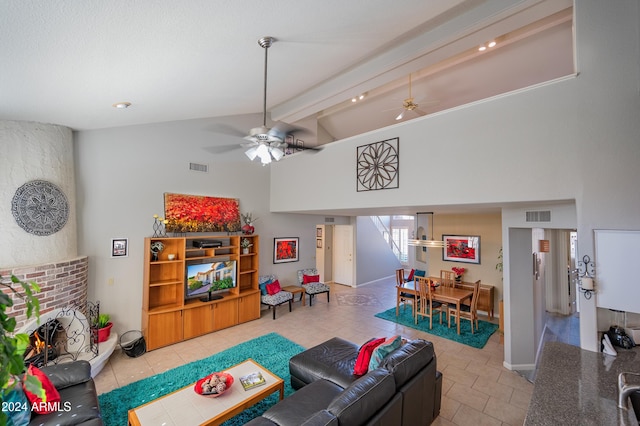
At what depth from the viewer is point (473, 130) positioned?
11.4 feet

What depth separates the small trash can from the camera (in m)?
4.49

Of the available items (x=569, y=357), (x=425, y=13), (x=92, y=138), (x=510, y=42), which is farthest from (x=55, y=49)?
(x=510, y=42)

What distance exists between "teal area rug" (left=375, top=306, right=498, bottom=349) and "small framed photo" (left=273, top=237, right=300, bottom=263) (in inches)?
101

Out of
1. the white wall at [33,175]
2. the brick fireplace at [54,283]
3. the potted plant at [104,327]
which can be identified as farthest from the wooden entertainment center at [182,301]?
the white wall at [33,175]

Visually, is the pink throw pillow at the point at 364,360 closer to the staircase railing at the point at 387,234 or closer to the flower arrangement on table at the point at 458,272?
Answer: the flower arrangement on table at the point at 458,272

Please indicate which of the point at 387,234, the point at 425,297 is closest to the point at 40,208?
the point at 425,297

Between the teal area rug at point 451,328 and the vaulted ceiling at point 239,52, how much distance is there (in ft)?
15.6

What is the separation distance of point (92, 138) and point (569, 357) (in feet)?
22.0

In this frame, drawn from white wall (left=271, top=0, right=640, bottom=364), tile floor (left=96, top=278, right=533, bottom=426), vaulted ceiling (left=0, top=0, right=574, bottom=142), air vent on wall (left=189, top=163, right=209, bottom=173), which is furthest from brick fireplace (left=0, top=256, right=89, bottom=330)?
white wall (left=271, top=0, right=640, bottom=364)

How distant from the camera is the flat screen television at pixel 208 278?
537 centimetres

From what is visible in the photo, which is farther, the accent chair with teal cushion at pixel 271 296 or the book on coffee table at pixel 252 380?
the accent chair with teal cushion at pixel 271 296

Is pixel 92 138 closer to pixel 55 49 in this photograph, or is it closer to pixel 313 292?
pixel 55 49

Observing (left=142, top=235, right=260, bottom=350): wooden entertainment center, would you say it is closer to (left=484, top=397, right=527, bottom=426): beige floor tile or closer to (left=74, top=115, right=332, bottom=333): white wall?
(left=74, top=115, right=332, bottom=333): white wall

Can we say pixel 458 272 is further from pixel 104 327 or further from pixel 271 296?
pixel 104 327
